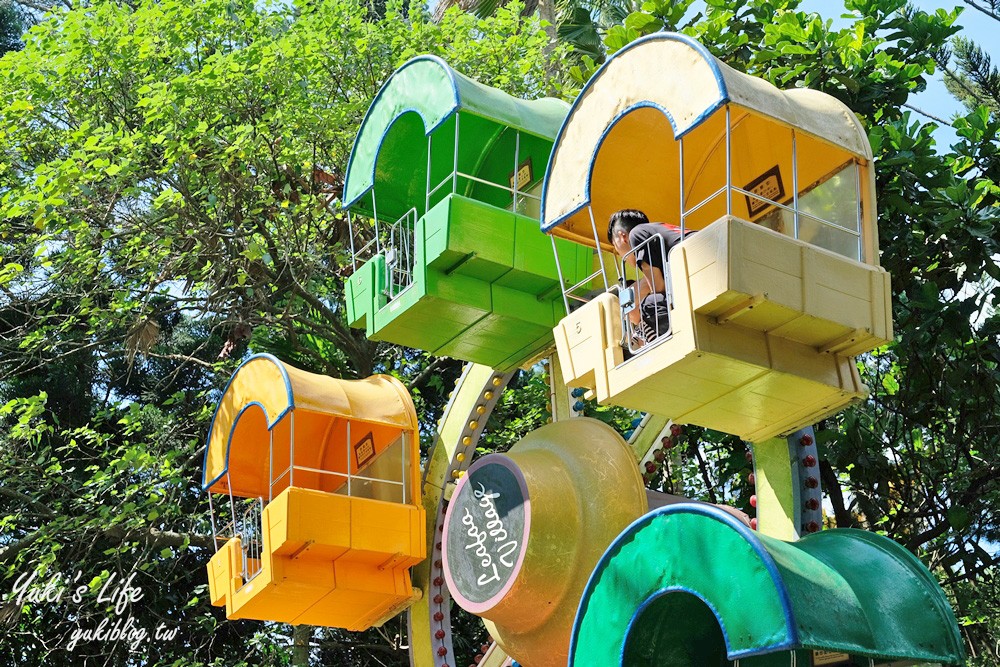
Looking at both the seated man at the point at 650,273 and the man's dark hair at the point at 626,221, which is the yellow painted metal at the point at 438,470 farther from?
the seated man at the point at 650,273

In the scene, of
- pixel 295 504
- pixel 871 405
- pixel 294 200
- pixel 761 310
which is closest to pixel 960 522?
pixel 871 405

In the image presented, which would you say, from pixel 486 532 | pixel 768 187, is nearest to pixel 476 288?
pixel 486 532

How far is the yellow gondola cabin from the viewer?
7.81 meters

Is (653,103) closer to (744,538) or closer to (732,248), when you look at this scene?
Answer: (732,248)

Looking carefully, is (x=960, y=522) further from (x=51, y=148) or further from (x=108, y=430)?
(x=108, y=430)

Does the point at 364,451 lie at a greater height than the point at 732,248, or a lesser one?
greater

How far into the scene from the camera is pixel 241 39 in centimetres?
1658

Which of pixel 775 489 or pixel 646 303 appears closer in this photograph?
pixel 646 303

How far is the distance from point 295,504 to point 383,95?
3443 millimetres

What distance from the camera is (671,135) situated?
31.8ft

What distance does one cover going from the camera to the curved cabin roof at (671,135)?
8.25m

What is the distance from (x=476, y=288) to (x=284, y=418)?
2543 mm

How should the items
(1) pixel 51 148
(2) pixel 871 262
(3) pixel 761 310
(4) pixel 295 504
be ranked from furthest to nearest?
(1) pixel 51 148 → (4) pixel 295 504 → (2) pixel 871 262 → (3) pixel 761 310

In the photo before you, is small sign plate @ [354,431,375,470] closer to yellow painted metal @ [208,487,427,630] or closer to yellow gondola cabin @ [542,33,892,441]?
yellow painted metal @ [208,487,427,630]
